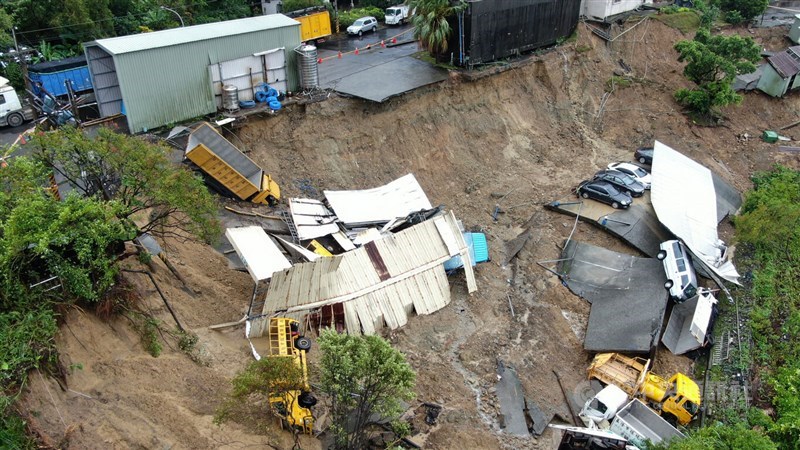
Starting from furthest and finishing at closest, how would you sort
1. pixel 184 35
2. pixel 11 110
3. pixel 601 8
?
pixel 601 8, pixel 11 110, pixel 184 35

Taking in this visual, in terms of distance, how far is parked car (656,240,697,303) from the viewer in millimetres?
24859

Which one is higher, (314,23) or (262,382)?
(314,23)

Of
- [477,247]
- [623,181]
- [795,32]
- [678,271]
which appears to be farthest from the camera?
[795,32]

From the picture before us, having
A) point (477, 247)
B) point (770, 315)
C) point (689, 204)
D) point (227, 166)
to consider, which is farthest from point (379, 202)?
point (770, 315)

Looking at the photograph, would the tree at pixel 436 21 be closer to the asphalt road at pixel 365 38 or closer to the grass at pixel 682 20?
the asphalt road at pixel 365 38

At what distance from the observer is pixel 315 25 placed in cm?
3962

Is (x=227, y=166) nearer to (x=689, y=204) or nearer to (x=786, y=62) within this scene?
(x=689, y=204)

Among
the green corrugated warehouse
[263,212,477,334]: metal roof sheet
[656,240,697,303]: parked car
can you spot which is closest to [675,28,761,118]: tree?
[656,240,697,303]: parked car

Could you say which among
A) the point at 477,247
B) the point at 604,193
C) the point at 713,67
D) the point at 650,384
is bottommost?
the point at 650,384

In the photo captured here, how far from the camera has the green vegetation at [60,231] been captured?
1416cm

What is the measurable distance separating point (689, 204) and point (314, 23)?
25873 millimetres

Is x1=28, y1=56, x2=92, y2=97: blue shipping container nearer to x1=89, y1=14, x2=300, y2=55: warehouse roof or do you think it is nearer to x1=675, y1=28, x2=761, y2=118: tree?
x1=89, y1=14, x2=300, y2=55: warehouse roof

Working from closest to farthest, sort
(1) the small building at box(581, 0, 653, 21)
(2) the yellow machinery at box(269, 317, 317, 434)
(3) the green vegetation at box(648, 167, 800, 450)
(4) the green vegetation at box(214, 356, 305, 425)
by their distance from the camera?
(4) the green vegetation at box(214, 356, 305, 425)
(2) the yellow machinery at box(269, 317, 317, 434)
(3) the green vegetation at box(648, 167, 800, 450)
(1) the small building at box(581, 0, 653, 21)

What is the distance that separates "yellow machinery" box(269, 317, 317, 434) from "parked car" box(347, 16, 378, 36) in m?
28.1
